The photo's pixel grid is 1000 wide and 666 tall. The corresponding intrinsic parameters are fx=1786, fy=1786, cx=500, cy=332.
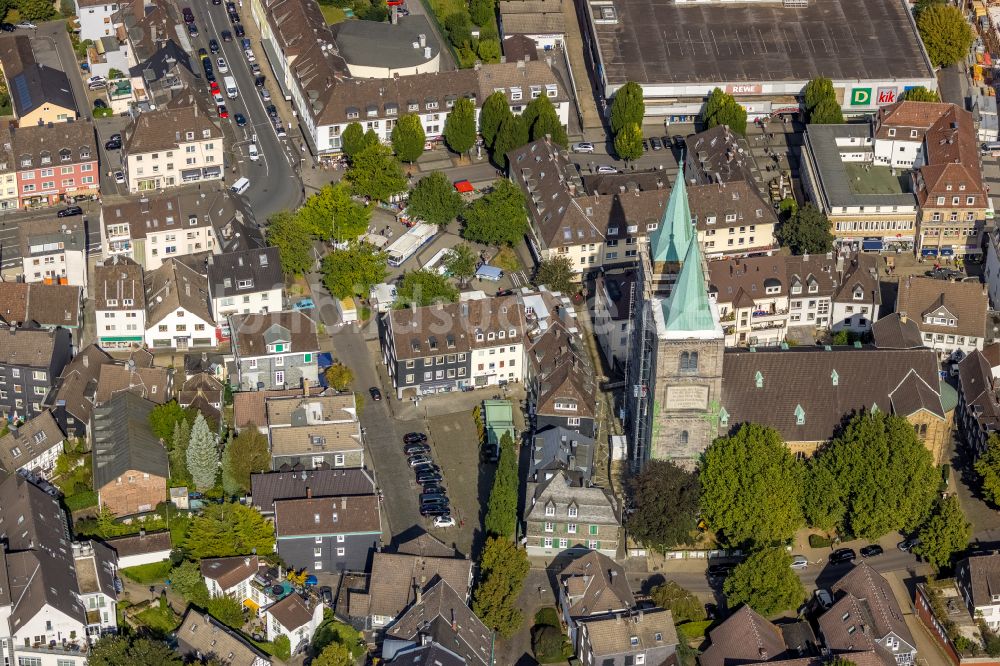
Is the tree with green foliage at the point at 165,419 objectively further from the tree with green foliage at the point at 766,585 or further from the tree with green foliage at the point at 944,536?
the tree with green foliage at the point at 944,536

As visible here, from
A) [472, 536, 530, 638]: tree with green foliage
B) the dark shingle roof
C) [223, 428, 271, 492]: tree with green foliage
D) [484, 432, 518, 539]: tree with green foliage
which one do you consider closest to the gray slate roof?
[223, 428, 271, 492]: tree with green foliage

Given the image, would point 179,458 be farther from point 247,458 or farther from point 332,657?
point 332,657

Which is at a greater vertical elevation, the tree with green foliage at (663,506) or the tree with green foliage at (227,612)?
the tree with green foliage at (663,506)

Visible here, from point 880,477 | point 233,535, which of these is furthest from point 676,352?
point 233,535

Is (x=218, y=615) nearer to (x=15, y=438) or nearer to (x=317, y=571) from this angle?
(x=317, y=571)

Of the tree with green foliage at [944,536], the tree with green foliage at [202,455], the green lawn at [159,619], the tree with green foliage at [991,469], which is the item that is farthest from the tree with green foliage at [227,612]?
the tree with green foliage at [991,469]

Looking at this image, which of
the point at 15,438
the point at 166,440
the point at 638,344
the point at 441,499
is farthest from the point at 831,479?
the point at 15,438
